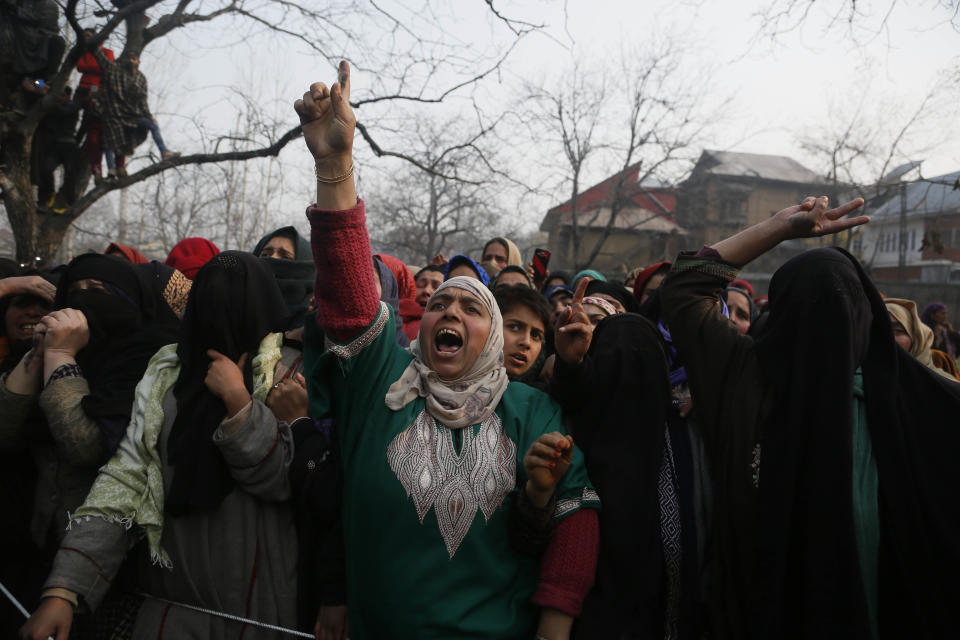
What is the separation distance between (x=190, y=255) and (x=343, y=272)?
2.88 m

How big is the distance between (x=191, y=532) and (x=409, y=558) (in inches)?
35.0

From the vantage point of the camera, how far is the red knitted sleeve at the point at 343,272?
1571 millimetres

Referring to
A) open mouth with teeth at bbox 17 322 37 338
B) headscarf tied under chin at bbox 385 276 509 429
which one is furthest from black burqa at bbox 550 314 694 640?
open mouth with teeth at bbox 17 322 37 338

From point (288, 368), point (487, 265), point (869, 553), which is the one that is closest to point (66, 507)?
point (288, 368)

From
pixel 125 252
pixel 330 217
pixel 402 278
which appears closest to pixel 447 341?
pixel 330 217

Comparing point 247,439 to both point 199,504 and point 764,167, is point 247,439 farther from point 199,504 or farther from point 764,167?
point 764,167

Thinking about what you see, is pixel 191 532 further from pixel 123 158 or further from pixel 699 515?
pixel 123 158

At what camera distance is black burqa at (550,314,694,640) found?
5.73 feet

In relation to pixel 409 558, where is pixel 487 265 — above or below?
above

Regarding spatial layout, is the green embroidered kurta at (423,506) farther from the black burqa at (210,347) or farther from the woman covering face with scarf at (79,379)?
the woman covering face with scarf at (79,379)

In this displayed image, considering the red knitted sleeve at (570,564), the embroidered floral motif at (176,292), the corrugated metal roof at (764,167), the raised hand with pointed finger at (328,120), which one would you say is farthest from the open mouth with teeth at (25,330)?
the corrugated metal roof at (764,167)

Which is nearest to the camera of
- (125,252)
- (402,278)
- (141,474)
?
(141,474)

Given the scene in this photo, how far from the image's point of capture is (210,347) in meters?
2.22

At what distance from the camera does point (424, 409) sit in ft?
6.06
